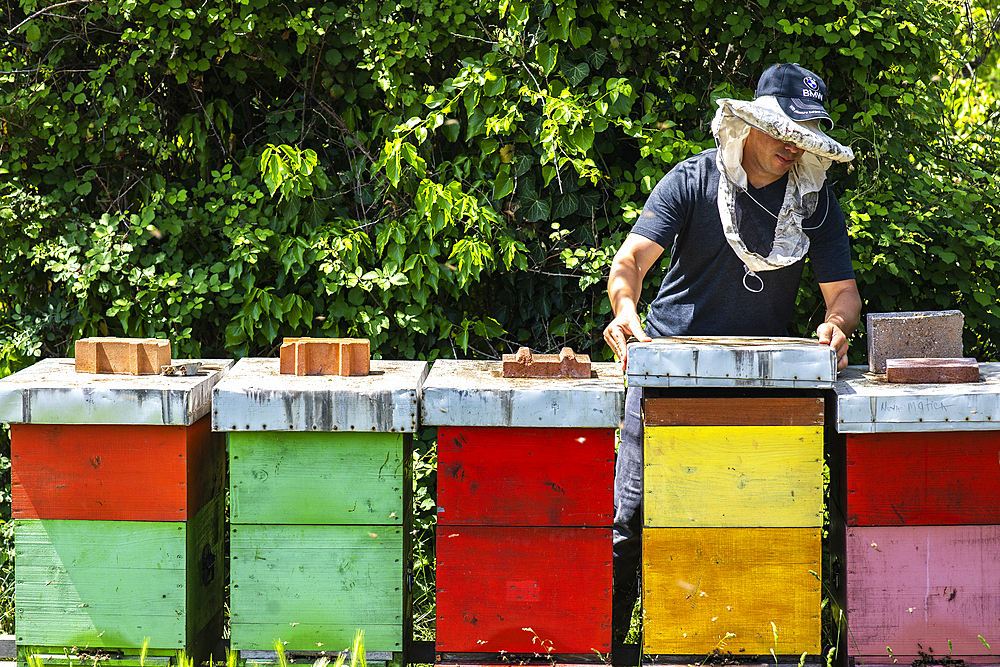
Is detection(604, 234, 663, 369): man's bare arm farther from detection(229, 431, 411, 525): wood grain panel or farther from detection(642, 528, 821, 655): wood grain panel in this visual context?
detection(229, 431, 411, 525): wood grain panel

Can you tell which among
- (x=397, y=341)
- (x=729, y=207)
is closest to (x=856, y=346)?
(x=729, y=207)

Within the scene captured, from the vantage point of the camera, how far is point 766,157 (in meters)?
2.42

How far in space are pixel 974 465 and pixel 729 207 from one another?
0.89 meters

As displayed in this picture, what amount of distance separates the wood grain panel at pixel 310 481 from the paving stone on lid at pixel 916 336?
1228 mm

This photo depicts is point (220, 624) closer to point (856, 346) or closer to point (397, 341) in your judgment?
point (397, 341)

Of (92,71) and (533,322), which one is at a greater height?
(92,71)

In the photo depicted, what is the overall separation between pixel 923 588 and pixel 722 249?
3.30 feet

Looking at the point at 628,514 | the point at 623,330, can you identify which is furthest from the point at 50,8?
the point at 628,514

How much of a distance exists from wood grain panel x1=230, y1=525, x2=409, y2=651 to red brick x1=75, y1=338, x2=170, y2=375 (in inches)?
19.7

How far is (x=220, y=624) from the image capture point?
2385 mm

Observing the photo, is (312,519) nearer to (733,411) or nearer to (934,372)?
(733,411)

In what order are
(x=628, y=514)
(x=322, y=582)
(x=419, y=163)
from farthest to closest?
(x=419, y=163) < (x=628, y=514) < (x=322, y=582)

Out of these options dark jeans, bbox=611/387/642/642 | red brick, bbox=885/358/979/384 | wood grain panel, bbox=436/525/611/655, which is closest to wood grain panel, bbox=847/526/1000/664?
red brick, bbox=885/358/979/384

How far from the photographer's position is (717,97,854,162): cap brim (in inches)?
89.1
